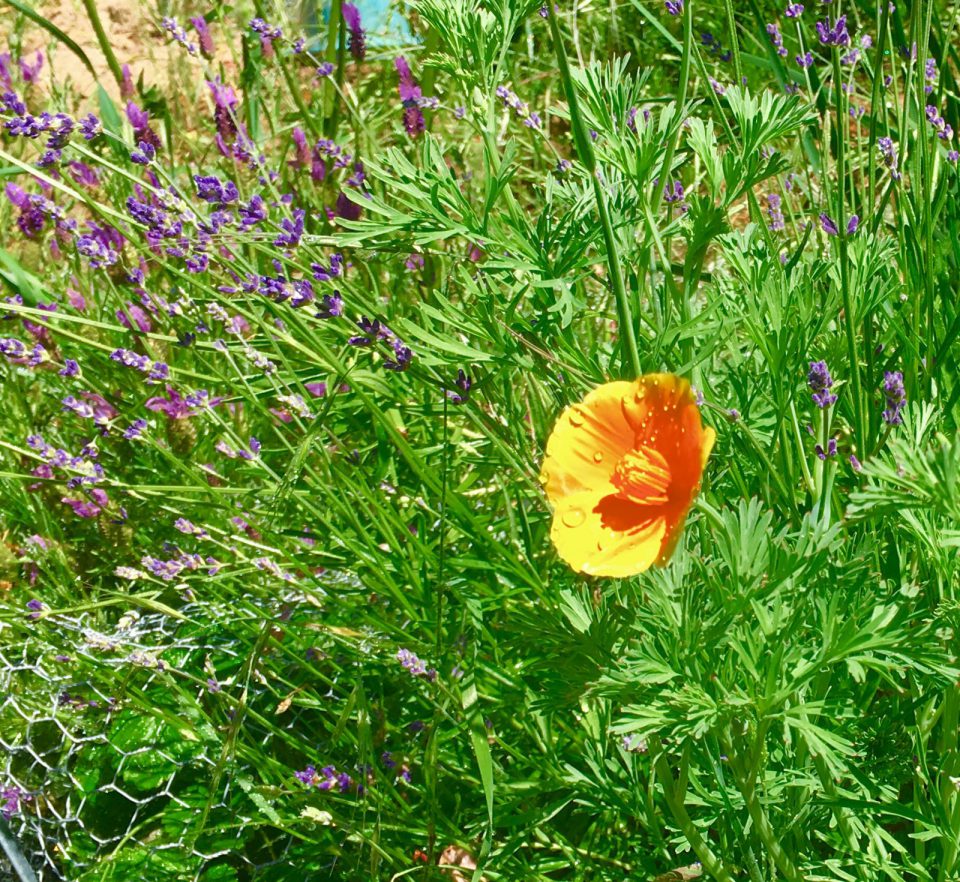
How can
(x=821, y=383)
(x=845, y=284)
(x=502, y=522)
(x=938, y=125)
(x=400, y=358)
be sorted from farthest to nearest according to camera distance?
(x=502, y=522) < (x=938, y=125) < (x=400, y=358) < (x=845, y=284) < (x=821, y=383)

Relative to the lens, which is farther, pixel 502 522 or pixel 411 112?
pixel 411 112

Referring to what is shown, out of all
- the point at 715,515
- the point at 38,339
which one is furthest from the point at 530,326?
the point at 38,339

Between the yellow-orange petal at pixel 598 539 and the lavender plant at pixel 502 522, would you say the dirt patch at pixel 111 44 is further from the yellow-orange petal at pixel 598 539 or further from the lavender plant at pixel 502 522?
the yellow-orange petal at pixel 598 539

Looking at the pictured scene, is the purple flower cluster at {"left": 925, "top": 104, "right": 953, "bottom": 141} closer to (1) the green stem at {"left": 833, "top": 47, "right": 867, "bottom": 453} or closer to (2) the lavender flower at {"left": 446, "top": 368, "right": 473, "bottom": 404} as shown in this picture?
(1) the green stem at {"left": 833, "top": 47, "right": 867, "bottom": 453}

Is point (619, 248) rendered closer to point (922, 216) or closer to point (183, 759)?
point (922, 216)

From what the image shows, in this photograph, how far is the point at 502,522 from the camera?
1833mm

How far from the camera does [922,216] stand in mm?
1518

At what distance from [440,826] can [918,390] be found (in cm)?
86

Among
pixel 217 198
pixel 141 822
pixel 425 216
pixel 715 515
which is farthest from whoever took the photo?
pixel 141 822

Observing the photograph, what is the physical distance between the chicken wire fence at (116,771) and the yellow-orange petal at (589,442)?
0.73 m

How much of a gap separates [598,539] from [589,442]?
96 millimetres

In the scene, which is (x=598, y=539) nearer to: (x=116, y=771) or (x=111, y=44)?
(x=116, y=771)

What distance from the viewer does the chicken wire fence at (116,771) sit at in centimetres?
173

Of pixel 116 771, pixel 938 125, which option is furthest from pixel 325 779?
pixel 938 125
